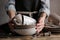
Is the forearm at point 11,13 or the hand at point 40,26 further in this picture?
the forearm at point 11,13

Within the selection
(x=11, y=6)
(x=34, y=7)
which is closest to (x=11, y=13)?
(x=11, y=6)

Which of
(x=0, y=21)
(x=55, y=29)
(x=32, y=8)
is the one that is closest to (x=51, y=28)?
(x=55, y=29)

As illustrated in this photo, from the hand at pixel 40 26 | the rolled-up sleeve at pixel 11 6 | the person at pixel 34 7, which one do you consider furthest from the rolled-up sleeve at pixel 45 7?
the rolled-up sleeve at pixel 11 6

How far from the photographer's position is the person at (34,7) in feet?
3.92

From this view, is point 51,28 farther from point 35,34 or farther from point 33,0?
point 33,0

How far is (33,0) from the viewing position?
137 cm

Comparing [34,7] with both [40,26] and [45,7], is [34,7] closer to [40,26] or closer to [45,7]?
[45,7]

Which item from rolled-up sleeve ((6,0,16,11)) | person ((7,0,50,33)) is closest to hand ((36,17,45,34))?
person ((7,0,50,33))

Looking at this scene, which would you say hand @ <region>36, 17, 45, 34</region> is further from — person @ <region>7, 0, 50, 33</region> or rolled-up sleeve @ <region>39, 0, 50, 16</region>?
rolled-up sleeve @ <region>39, 0, 50, 16</region>

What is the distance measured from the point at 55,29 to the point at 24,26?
239 mm

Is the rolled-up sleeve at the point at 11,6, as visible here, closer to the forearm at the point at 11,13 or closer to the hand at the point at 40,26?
the forearm at the point at 11,13

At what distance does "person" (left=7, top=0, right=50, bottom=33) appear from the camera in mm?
1194

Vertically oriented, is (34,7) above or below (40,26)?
above

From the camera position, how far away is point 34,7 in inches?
53.7
